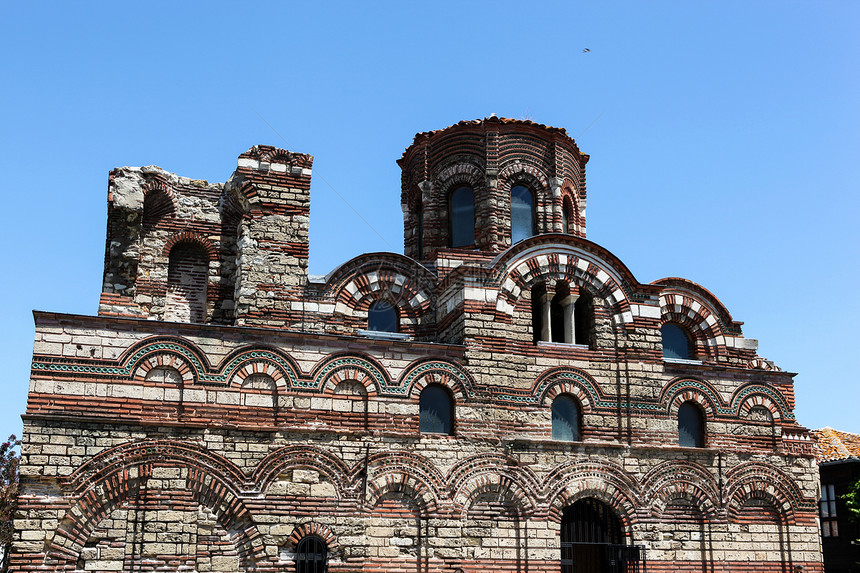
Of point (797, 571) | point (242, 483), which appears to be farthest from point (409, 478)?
point (797, 571)

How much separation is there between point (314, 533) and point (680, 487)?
671cm

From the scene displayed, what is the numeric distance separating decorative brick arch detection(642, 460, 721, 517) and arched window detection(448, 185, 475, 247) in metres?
6.41

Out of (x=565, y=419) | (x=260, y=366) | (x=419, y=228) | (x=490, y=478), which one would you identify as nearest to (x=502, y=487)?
(x=490, y=478)

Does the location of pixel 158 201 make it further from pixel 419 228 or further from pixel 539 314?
pixel 539 314

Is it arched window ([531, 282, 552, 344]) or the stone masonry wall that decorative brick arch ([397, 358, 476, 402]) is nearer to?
the stone masonry wall

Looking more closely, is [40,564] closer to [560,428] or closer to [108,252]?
[108,252]

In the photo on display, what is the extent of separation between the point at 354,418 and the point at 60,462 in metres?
4.49

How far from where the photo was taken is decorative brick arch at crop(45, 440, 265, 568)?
1293 cm

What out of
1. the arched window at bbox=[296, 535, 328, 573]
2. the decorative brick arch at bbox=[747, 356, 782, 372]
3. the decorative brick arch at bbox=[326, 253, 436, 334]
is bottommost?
the arched window at bbox=[296, 535, 328, 573]

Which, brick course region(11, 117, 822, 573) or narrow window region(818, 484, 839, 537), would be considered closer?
brick course region(11, 117, 822, 573)

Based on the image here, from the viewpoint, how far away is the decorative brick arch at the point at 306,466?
→ 13.9 m

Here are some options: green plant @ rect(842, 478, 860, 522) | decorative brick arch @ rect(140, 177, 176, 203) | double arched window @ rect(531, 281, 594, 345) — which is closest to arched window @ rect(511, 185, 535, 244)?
double arched window @ rect(531, 281, 594, 345)

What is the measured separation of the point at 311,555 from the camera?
14.0 metres

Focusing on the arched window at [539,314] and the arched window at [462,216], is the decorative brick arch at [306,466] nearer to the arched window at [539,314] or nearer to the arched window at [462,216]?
the arched window at [539,314]
